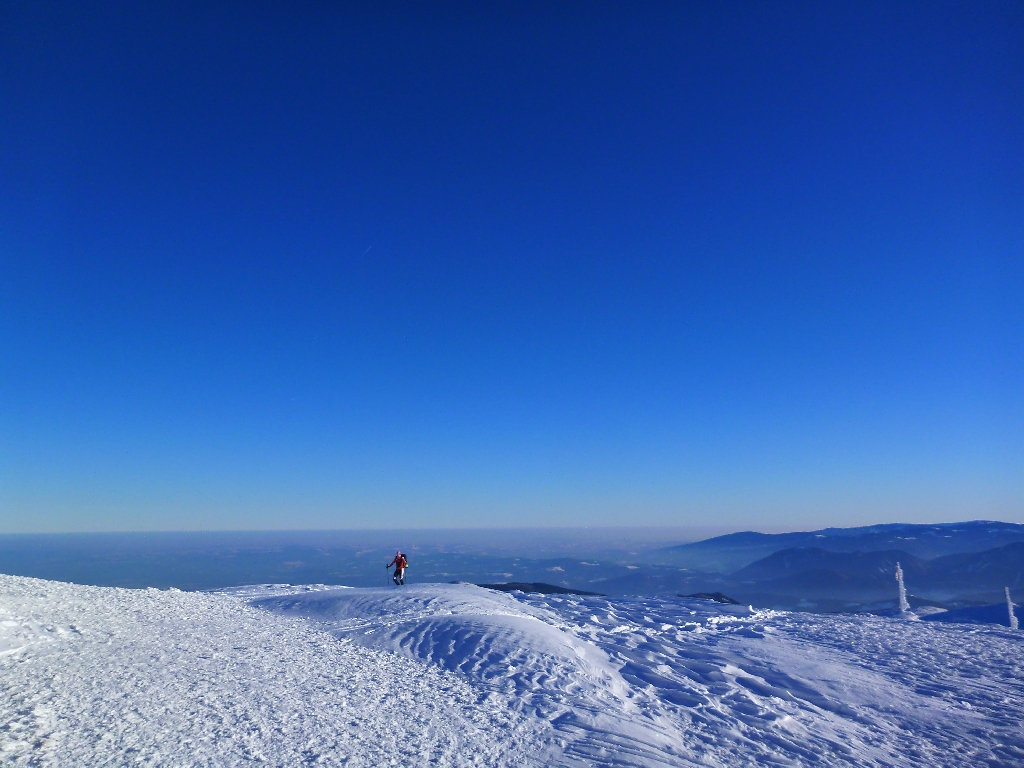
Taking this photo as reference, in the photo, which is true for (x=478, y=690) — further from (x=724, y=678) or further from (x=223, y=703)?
(x=724, y=678)

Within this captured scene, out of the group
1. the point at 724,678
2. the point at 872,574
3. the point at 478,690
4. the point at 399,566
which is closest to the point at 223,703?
the point at 478,690

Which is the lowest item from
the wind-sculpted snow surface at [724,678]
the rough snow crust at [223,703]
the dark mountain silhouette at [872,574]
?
the dark mountain silhouette at [872,574]

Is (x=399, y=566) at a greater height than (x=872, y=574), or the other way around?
(x=399, y=566)

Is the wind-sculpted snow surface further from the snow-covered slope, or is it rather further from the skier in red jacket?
the skier in red jacket

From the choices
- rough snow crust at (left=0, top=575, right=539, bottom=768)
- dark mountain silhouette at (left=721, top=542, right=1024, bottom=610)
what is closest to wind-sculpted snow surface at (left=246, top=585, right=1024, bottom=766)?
rough snow crust at (left=0, top=575, right=539, bottom=768)

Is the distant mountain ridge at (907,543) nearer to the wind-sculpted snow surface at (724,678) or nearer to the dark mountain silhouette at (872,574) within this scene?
the dark mountain silhouette at (872,574)

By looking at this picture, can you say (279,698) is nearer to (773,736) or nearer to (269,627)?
(269,627)

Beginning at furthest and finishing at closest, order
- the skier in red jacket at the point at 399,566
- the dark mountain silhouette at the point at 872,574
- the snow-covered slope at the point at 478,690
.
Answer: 1. the dark mountain silhouette at the point at 872,574
2. the skier in red jacket at the point at 399,566
3. the snow-covered slope at the point at 478,690

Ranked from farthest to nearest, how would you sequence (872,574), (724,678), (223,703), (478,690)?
(872,574)
(724,678)
(478,690)
(223,703)

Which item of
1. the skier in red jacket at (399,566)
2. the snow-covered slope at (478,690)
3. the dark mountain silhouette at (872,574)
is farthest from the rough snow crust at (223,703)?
the dark mountain silhouette at (872,574)

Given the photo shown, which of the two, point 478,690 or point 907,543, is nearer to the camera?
point 478,690
